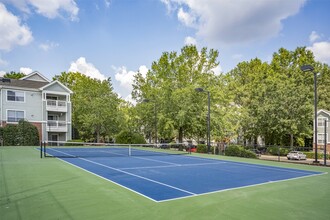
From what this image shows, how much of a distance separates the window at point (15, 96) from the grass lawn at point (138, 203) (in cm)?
2853

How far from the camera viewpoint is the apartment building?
32844mm

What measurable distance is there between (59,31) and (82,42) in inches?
92.7

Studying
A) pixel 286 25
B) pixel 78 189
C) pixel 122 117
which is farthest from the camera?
pixel 122 117

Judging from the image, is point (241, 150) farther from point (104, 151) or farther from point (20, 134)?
point (20, 134)

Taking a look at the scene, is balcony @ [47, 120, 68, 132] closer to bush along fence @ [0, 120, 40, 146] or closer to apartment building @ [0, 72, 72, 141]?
apartment building @ [0, 72, 72, 141]

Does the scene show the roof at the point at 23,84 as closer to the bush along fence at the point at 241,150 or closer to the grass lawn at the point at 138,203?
the bush along fence at the point at 241,150

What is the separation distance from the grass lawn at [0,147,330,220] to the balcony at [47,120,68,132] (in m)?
28.4

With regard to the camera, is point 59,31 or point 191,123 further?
point 191,123

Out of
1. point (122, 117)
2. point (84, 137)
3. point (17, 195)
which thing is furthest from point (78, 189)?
point (84, 137)

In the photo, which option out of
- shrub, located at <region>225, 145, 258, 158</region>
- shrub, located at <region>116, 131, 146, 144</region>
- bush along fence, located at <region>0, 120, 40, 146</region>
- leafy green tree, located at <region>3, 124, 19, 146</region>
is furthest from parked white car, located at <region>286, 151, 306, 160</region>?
leafy green tree, located at <region>3, 124, 19, 146</region>

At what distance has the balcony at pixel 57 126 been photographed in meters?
35.2

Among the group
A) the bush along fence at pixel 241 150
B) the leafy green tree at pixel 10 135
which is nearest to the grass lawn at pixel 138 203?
the bush along fence at pixel 241 150

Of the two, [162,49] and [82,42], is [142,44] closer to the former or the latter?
[82,42]

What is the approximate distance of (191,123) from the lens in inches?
1207
